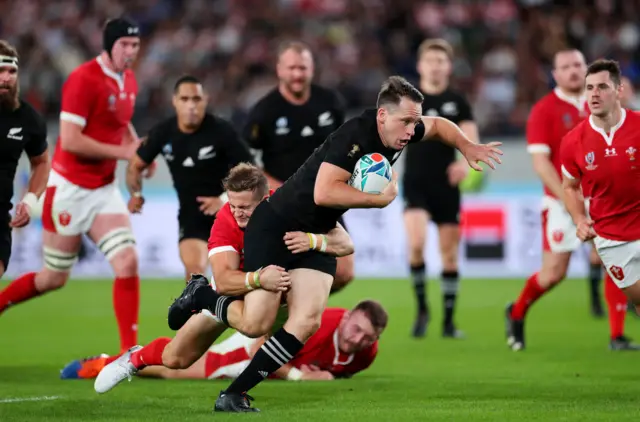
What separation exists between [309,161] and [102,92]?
2.97 metres

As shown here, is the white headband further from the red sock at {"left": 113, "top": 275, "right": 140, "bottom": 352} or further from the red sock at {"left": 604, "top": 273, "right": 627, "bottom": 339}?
the red sock at {"left": 604, "top": 273, "right": 627, "bottom": 339}

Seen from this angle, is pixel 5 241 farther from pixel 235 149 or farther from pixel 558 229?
pixel 558 229

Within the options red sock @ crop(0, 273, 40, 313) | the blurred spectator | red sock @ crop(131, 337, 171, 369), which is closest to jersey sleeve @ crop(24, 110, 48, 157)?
red sock @ crop(0, 273, 40, 313)

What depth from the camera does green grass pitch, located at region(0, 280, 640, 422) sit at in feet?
22.4

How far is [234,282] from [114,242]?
8.84 feet

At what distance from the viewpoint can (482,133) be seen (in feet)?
64.4

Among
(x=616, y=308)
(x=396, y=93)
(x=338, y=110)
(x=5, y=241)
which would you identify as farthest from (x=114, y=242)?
(x=616, y=308)

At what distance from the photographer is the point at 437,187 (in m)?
12.1

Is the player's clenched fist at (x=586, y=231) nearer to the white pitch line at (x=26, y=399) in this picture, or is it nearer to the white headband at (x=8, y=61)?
the white pitch line at (x=26, y=399)

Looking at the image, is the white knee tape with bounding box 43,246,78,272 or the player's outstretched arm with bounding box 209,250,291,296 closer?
the player's outstretched arm with bounding box 209,250,291,296

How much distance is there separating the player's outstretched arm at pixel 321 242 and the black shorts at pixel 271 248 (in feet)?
0.24

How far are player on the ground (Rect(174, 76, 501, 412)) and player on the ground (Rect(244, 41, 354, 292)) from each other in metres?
2.95

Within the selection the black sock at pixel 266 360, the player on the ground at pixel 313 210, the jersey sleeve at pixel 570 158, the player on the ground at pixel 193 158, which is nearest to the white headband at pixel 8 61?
the player on the ground at pixel 193 158

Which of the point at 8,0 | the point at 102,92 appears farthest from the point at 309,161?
the point at 8,0
